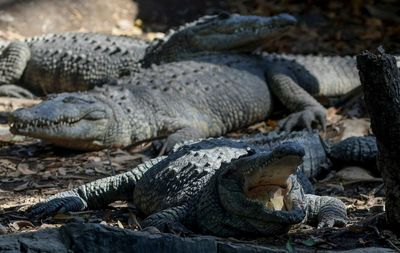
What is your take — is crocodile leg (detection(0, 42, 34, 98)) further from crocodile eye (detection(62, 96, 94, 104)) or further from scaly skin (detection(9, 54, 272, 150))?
crocodile eye (detection(62, 96, 94, 104))

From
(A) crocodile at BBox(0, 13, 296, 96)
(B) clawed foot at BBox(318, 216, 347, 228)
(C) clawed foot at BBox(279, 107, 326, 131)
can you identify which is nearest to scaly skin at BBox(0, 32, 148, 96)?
(A) crocodile at BBox(0, 13, 296, 96)

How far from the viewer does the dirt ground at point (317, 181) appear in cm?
438

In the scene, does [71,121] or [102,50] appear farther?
[102,50]

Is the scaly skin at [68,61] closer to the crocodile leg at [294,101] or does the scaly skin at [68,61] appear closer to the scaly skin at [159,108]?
the scaly skin at [159,108]

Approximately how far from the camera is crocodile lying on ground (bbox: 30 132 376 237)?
4.07 meters

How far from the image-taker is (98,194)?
5.31 metres

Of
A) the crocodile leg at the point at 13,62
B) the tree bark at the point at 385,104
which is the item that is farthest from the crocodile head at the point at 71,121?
the tree bark at the point at 385,104

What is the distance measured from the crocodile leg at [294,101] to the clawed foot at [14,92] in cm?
259

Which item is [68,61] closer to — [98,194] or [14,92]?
[14,92]

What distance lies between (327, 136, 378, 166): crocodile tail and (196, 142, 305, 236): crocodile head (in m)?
1.91

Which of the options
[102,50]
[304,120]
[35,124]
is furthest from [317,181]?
[102,50]

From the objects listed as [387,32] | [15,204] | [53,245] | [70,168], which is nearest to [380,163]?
[53,245]

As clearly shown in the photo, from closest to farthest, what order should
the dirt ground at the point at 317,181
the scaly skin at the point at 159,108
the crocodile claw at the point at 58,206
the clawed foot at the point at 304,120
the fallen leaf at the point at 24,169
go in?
the dirt ground at the point at 317,181
the crocodile claw at the point at 58,206
the fallen leaf at the point at 24,169
the scaly skin at the point at 159,108
the clawed foot at the point at 304,120

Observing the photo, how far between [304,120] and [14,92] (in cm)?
326
